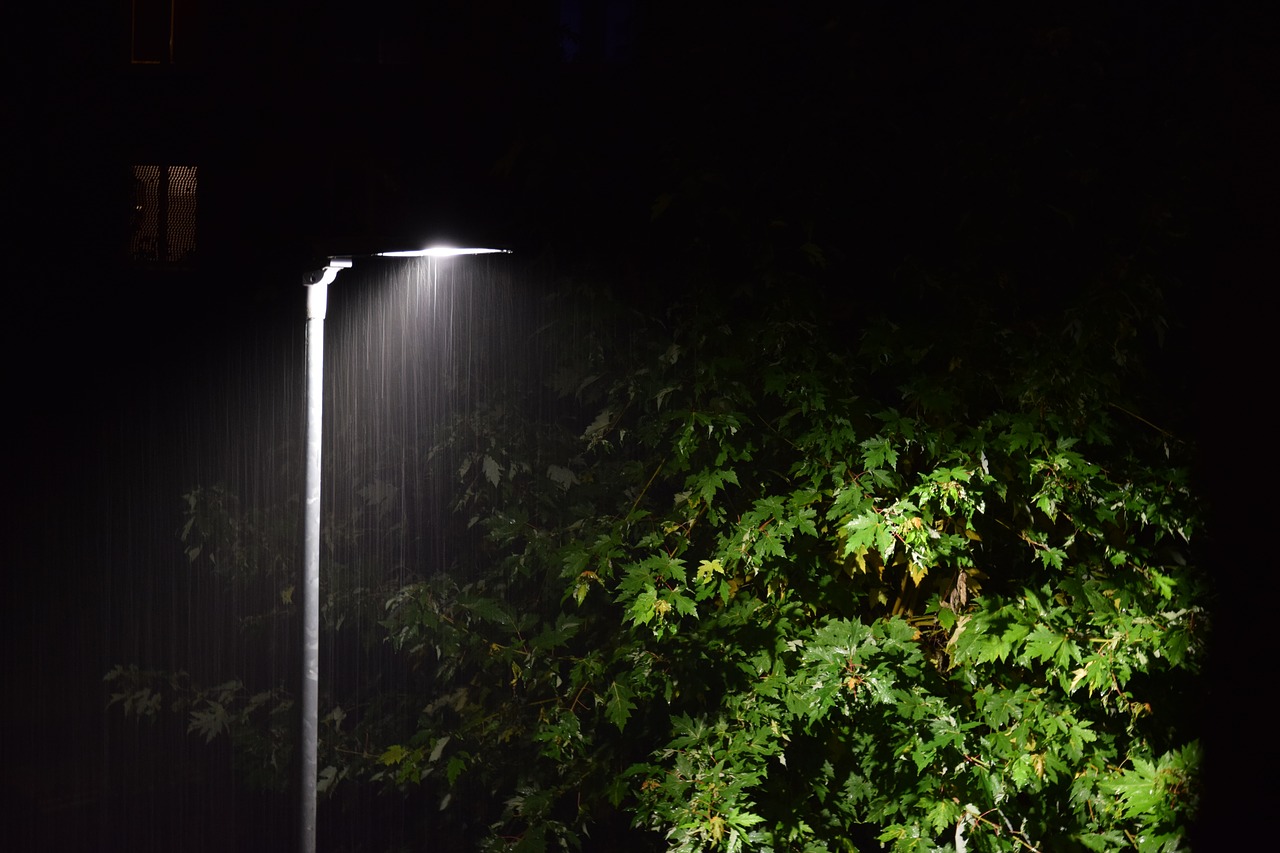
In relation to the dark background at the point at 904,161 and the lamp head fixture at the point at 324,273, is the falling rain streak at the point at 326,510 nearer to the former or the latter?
the dark background at the point at 904,161

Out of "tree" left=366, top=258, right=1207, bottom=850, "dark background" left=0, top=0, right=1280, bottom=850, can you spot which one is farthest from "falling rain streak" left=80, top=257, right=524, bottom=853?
"tree" left=366, top=258, right=1207, bottom=850

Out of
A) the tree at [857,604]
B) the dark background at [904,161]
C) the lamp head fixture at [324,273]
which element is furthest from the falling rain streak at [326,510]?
the lamp head fixture at [324,273]

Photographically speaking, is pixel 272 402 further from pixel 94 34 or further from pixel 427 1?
pixel 94 34

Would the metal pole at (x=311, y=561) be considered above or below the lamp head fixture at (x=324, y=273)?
below

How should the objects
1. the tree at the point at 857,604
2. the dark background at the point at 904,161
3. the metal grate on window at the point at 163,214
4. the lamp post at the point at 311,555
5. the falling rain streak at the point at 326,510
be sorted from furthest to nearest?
the metal grate on window at the point at 163,214
the falling rain streak at the point at 326,510
the lamp post at the point at 311,555
the dark background at the point at 904,161
the tree at the point at 857,604

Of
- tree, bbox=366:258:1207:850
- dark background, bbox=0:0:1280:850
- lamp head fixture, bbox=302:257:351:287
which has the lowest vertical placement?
tree, bbox=366:258:1207:850

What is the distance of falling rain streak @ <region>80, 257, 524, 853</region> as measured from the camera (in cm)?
647

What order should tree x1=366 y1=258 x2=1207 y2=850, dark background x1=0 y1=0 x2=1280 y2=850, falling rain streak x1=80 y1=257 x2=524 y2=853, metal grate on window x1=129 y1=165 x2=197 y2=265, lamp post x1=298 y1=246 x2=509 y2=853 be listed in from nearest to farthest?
tree x1=366 y1=258 x2=1207 y2=850, dark background x1=0 y1=0 x2=1280 y2=850, lamp post x1=298 y1=246 x2=509 y2=853, falling rain streak x1=80 y1=257 x2=524 y2=853, metal grate on window x1=129 y1=165 x2=197 y2=265

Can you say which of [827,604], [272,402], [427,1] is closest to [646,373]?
[827,604]

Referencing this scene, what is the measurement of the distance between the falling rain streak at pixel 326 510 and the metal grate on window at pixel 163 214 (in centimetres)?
141

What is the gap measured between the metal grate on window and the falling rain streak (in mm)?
1410

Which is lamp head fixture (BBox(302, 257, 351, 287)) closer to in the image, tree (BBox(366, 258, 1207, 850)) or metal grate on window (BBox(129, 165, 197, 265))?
tree (BBox(366, 258, 1207, 850))

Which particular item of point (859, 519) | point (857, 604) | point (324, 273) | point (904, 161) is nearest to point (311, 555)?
point (324, 273)

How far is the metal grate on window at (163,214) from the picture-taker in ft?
34.1
